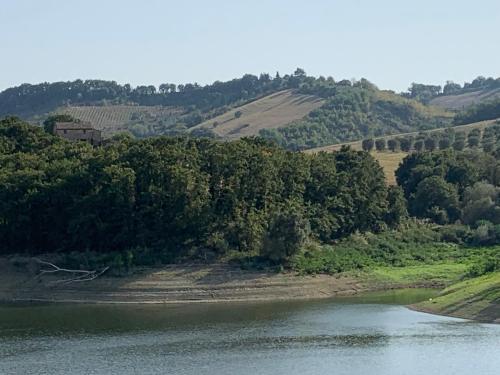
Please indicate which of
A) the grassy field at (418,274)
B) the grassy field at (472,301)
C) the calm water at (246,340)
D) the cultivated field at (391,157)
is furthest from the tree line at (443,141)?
the calm water at (246,340)

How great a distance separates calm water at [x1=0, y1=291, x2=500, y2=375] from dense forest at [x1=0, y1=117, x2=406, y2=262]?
10840 millimetres

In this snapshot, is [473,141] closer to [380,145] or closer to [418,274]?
[380,145]

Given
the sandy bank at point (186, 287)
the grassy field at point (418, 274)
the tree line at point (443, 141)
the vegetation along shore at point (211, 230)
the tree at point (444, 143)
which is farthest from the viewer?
the tree at point (444, 143)

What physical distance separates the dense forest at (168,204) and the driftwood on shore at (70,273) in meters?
3.38

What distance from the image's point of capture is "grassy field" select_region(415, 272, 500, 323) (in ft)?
219

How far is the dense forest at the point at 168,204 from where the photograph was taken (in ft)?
284

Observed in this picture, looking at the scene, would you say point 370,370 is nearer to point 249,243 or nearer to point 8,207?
point 249,243

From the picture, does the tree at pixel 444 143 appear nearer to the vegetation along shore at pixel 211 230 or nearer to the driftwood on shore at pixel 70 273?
the vegetation along shore at pixel 211 230

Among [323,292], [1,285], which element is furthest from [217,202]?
[1,285]

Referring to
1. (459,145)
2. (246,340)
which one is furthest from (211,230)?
(459,145)

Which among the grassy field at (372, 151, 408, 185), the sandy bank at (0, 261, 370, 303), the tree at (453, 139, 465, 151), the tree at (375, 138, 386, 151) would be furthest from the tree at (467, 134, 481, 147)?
the sandy bank at (0, 261, 370, 303)

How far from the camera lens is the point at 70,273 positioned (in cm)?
8431

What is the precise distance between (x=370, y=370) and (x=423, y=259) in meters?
42.5

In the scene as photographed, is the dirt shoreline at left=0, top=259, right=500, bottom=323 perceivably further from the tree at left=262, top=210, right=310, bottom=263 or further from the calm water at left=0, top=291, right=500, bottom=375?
the calm water at left=0, top=291, right=500, bottom=375
